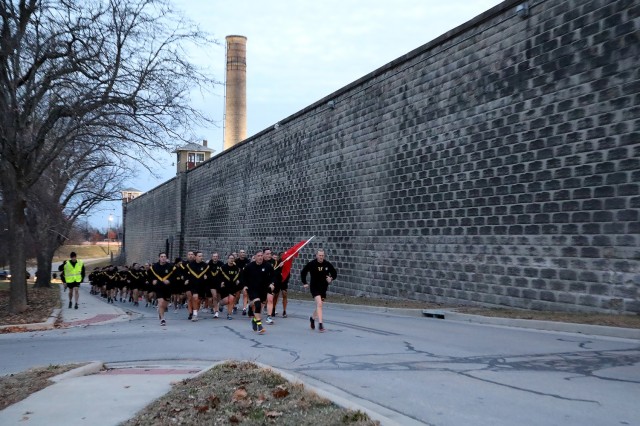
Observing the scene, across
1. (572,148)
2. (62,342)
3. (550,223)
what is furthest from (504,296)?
(62,342)

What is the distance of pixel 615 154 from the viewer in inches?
488

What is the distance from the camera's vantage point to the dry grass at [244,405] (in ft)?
17.4

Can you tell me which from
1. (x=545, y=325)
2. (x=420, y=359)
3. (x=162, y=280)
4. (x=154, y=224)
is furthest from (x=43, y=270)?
(x=420, y=359)

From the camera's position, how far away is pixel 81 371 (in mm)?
8133

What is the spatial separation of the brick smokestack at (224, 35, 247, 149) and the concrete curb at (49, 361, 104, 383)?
53.7 meters

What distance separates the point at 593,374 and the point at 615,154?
6.36 metres

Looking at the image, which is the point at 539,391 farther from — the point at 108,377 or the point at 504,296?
the point at 504,296

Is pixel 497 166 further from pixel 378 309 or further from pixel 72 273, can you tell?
pixel 72 273

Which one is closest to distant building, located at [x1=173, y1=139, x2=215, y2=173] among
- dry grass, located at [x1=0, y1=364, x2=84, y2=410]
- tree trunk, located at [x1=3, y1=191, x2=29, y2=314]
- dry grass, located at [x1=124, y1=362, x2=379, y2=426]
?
tree trunk, located at [x1=3, y1=191, x2=29, y2=314]

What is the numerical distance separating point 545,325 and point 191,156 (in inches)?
2299

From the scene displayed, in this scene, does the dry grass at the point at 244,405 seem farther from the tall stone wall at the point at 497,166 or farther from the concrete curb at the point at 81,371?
the tall stone wall at the point at 497,166

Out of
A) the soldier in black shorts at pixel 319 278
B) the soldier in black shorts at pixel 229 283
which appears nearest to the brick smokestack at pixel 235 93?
the soldier in black shorts at pixel 229 283

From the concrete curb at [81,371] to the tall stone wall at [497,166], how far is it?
379 inches

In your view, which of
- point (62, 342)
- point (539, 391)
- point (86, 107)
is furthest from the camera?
point (86, 107)
